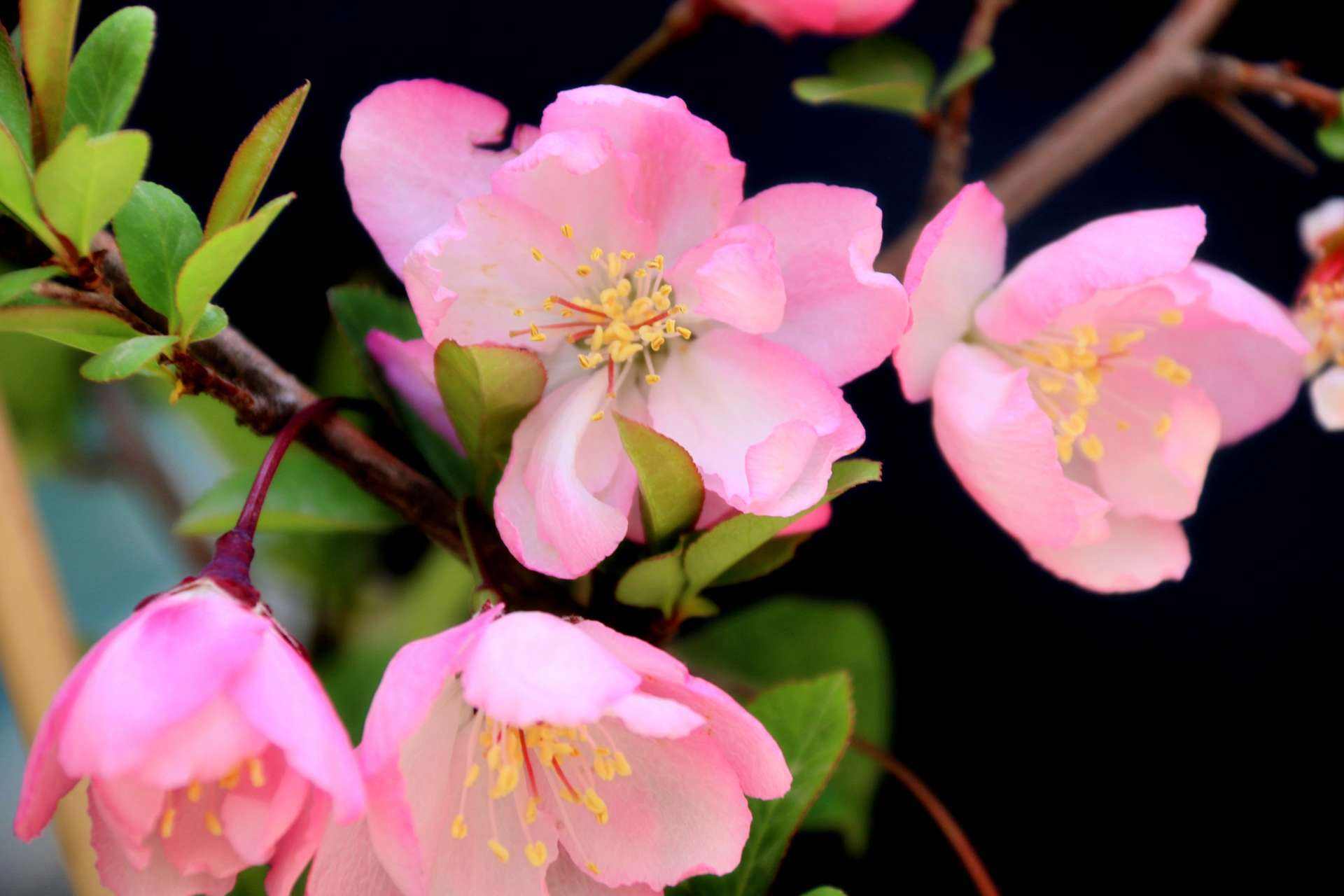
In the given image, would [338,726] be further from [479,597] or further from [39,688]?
[39,688]

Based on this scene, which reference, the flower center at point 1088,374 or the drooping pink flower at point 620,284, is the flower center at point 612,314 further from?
the flower center at point 1088,374

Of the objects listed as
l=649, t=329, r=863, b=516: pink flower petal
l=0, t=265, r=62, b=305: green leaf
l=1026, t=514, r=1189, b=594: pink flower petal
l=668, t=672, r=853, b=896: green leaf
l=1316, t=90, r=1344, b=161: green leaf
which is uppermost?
l=0, t=265, r=62, b=305: green leaf

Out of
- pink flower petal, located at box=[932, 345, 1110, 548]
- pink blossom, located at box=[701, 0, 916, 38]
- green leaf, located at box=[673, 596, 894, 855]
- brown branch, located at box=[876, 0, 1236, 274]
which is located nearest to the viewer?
pink flower petal, located at box=[932, 345, 1110, 548]

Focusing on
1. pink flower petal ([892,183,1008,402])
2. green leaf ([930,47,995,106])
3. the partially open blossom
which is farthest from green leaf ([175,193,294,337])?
the partially open blossom

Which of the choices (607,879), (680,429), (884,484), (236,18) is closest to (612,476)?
(680,429)

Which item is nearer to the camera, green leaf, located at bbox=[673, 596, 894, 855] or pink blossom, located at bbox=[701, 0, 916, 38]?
pink blossom, located at bbox=[701, 0, 916, 38]

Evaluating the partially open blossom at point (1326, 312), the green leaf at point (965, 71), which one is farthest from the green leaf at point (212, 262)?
the partially open blossom at point (1326, 312)

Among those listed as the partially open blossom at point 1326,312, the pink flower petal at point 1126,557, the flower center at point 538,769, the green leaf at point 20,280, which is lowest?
the flower center at point 538,769

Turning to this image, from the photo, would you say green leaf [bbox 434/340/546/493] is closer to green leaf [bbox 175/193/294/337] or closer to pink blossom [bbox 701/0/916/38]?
green leaf [bbox 175/193/294/337]
